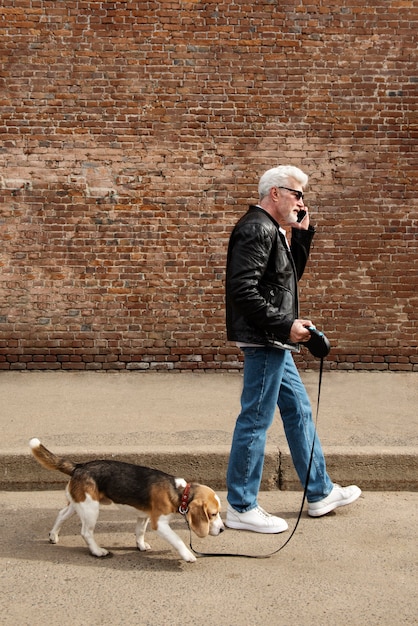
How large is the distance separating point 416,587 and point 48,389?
15.8 ft

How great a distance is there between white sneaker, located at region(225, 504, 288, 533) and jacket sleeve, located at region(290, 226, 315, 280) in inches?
56.0

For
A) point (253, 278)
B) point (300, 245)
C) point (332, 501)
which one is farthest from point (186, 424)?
point (253, 278)

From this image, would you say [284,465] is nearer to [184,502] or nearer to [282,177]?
[184,502]

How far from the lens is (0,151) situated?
29.1ft

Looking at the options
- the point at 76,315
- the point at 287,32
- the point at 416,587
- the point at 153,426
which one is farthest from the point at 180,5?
the point at 416,587

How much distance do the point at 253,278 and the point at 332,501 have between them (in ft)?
4.79

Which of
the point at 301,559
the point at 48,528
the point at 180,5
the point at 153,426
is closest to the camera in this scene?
the point at 301,559

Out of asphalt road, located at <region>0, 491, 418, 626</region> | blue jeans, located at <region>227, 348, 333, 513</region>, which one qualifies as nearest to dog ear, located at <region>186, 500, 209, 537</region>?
asphalt road, located at <region>0, 491, 418, 626</region>

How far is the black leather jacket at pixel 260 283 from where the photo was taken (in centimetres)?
482

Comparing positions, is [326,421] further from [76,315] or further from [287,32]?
[287,32]

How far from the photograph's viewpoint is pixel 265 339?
489 cm

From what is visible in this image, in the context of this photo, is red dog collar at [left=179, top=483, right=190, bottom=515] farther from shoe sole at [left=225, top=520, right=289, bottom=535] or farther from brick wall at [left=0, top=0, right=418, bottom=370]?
brick wall at [left=0, top=0, right=418, bottom=370]

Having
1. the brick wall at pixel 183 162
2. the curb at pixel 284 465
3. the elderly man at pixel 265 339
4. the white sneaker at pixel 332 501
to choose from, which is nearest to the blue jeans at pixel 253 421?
the elderly man at pixel 265 339

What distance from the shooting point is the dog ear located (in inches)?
171
